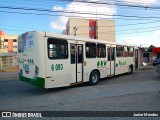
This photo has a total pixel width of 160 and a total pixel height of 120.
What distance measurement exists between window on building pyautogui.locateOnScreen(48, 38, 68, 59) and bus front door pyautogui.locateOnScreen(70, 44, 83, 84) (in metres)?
0.49

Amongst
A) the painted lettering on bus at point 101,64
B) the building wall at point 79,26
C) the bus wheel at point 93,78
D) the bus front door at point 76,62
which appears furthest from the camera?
the building wall at point 79,26

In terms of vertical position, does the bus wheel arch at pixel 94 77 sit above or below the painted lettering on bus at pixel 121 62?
below

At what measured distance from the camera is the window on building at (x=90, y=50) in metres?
10.9

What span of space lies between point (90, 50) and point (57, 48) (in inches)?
108

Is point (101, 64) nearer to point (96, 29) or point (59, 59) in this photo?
point (59, 59)

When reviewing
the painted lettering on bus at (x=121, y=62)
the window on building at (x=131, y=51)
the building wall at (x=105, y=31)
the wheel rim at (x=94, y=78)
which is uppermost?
the building wall at (x=105, y=31)

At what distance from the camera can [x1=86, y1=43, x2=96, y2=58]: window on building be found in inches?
428

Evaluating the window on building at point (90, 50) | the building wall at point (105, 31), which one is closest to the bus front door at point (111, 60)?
the window on building at point (90, 50)

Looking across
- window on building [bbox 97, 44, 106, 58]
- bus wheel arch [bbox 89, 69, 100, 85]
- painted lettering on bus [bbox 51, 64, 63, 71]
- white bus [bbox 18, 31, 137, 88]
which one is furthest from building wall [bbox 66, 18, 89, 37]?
painted lettering on bus [bbox 51, 64, 63, 71]

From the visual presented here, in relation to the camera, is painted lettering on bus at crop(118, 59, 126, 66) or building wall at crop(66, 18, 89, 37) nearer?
painted lettering on bus at crop(118, 59, 126, 66)

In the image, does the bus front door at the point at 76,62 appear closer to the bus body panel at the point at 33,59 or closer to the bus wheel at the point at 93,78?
the bus wheel at the point at 93,78

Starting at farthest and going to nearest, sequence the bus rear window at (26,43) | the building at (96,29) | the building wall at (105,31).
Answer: the building wall at (105,31)
the building at (96,29)
the bus rear window at (26,43)

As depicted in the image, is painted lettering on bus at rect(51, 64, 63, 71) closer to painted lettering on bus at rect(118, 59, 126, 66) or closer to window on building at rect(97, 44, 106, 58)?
window on building at rect(97, 44, 106, 58)

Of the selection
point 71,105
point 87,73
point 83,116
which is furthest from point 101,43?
point 83,116
